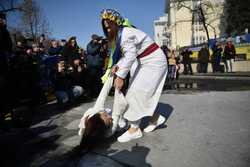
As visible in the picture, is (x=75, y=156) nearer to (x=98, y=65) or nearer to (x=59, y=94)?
(x=59, y=94)

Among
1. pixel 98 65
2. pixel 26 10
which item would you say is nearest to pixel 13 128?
pixel 98 65

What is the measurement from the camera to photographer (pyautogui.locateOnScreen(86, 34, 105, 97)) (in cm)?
930

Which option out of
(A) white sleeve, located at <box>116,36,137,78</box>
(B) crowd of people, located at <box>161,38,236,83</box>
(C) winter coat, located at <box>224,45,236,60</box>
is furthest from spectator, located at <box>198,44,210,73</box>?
(A) white sleeve, located at <box>116,36,137,78</box>

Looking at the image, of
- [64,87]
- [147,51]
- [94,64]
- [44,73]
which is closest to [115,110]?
[147,51]

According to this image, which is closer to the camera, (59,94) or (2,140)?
(2,140)

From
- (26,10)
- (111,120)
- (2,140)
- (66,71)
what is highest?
(26,10)

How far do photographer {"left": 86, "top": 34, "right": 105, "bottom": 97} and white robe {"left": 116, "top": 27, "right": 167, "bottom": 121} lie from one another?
15.0ft

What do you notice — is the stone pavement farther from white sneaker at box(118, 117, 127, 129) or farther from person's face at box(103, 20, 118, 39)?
person's face at box(103, 20, 118, 39)

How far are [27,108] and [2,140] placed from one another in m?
0.99

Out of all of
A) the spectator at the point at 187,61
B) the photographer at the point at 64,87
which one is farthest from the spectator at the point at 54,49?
the spectator at the point at 187,61

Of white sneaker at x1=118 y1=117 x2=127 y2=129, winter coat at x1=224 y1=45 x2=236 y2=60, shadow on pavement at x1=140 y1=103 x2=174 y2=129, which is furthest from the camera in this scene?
winter coat at x1=224 y1=45 x2=236 y2=60

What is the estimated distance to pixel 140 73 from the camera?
15.6 ft

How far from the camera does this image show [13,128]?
607 centimetres

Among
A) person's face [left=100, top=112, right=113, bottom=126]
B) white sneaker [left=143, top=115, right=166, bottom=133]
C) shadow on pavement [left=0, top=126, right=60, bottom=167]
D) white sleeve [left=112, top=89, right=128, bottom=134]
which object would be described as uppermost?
white sleeve [left=112, top=89, right=128, bottom=134]
